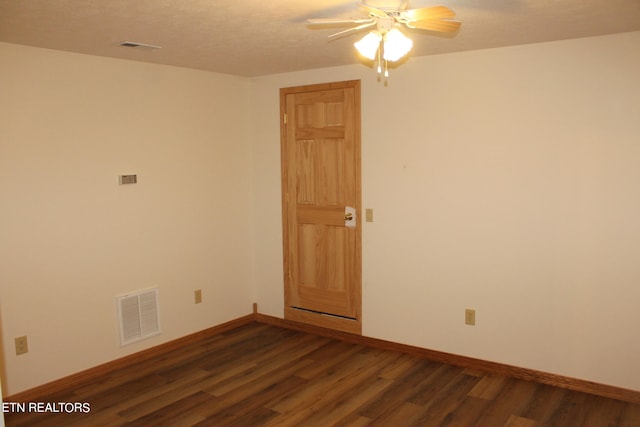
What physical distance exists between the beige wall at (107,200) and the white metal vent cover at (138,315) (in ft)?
0.22

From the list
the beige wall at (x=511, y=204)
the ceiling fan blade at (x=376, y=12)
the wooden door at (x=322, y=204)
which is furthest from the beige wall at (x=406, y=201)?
the ceiling fan blade at (x=376, y=12)

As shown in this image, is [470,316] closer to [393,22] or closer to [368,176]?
[368,176]

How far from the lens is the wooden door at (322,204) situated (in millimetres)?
4391

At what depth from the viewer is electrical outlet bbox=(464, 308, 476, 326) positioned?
3885mm

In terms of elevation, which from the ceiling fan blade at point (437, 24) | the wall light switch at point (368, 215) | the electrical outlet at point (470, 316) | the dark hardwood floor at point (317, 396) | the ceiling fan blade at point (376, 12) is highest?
the ceiling fan blade at point (376, 12)

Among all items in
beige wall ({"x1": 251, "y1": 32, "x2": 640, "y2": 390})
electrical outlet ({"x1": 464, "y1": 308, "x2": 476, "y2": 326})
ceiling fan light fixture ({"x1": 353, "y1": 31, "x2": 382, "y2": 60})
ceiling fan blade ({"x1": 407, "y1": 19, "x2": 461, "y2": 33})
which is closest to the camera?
ceiling fan blade ({"x1": 407, "y1": 19, "x2": 461, "y2": 33})

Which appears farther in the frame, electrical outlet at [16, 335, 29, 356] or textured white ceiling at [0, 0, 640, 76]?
electrical outlet at [16, 335, 29, 356]

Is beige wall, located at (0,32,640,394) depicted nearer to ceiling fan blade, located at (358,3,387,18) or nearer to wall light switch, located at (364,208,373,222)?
wall light switch, located at (364,208,373,222)

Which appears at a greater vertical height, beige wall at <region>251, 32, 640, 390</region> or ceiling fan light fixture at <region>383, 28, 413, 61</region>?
ceiling fan light fixture at <region>383, 28, 413, 61</region>

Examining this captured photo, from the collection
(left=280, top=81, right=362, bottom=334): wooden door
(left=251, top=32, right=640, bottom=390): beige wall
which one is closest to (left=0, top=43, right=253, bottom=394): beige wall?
(left=280, top=81, right=362, bottom=334): wooden door

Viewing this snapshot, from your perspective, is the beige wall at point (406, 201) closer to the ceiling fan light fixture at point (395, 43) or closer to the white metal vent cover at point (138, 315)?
the white metal vent cover at point (138, 315)

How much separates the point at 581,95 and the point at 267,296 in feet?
10.6

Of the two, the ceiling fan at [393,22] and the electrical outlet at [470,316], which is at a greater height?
A: the ceiling fan at [393,22]

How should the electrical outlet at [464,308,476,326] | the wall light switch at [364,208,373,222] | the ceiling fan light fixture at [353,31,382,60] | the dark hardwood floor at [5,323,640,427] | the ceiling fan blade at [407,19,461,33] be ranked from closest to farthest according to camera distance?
the ceiling fan blade at [407,19,461,33] → the ceiling fan light fixture at [353,31,382,60] → the dark hardwood floor at [5,323,640,427] → the electrical outlet at [464,308,476,326] → the wall light switch at [364,208,373,222]
